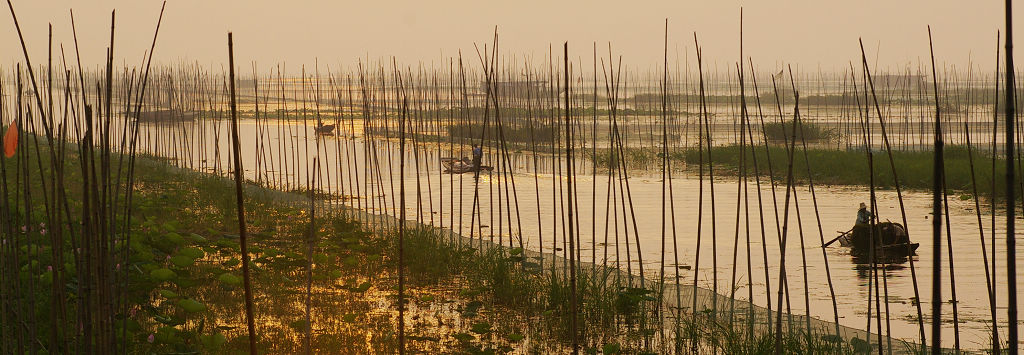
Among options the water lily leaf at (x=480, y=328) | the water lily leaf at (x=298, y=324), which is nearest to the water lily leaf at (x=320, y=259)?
the water lily leaf at (x=298, y=324)

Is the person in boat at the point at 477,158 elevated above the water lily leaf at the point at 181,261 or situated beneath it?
elevated above

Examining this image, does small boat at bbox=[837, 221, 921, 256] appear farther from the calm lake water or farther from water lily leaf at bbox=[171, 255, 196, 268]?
water lily leaf at bbox=[171, 255, 196, 268]

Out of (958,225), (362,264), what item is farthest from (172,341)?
(958,225)

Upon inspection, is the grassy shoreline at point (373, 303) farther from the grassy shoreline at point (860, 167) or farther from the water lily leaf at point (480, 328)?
the grassy shoreline at point (860, 167)

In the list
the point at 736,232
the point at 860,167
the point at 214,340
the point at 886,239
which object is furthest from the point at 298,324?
the point at 860,167

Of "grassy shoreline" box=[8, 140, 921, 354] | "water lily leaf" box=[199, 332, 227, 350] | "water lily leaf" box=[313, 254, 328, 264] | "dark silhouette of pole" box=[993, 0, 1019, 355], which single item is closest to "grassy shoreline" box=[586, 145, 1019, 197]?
"grassy shoreline" box=[8, 140, 921, 354]

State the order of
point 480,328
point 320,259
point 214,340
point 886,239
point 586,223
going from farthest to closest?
point 586,223 → point 886,239 → point 320,259 → point 480,328 → point 214,340

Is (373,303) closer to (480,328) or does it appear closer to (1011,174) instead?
(480,328)

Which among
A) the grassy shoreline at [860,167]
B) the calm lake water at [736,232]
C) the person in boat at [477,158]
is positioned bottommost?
the calm lake water at [736,232]

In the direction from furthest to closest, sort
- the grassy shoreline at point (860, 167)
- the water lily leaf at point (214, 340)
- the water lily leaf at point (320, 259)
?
the grassy shoreline at point (860, 167) → the water lily leaf at point (320, 259) → the water lily leaf at point (214, 340)

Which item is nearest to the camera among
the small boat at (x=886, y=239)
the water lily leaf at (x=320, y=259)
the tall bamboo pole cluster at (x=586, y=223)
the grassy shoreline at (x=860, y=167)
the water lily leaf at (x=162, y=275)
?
the tall bamboo pole cluster at (x=586, y=223)

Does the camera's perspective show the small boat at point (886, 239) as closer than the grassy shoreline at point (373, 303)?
No

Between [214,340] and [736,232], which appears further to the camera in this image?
[736,232]

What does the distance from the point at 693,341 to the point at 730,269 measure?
2.52m
